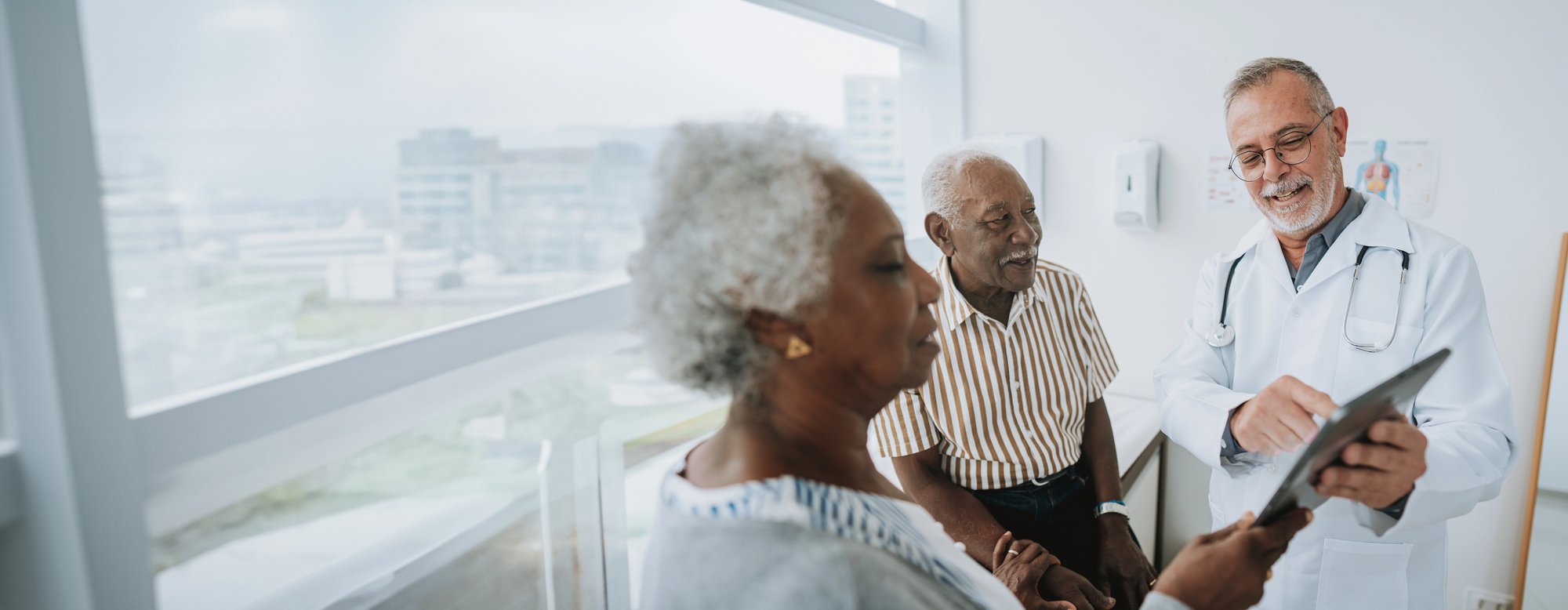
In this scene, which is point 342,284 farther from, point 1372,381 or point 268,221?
point 1372,381

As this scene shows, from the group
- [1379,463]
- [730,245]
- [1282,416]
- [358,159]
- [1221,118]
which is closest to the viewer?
[730,245]

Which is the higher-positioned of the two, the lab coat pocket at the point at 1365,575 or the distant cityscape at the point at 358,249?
the distant cityscape at the point at 358,249

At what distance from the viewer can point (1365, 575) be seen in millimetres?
1490

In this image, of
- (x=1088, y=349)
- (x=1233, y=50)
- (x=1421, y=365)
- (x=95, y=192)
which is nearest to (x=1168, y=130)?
(x=1233, y=50)

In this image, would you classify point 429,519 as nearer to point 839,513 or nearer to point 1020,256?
point 839,513

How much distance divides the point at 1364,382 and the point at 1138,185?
4.56ft

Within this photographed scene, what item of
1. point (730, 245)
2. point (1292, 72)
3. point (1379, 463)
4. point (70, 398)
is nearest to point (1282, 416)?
point (1379, 463)

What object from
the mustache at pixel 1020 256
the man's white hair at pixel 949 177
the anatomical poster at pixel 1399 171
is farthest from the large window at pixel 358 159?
the anatomical poster at pixel 1399 171

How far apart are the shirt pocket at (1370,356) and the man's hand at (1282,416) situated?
0.71 feet

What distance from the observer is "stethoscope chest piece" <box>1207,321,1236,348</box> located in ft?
5.49

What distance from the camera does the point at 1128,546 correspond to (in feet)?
5.12

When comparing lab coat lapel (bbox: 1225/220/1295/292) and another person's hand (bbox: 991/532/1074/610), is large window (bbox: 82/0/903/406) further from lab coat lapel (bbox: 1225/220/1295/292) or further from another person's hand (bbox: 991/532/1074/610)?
lab coat lapel (bbox: 1225/220/1295/292)

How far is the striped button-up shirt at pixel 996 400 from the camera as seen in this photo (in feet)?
5.02

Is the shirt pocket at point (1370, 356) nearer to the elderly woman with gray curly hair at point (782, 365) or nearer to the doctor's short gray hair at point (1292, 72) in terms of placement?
the doctor's short gray hair at point (1292, 72)
